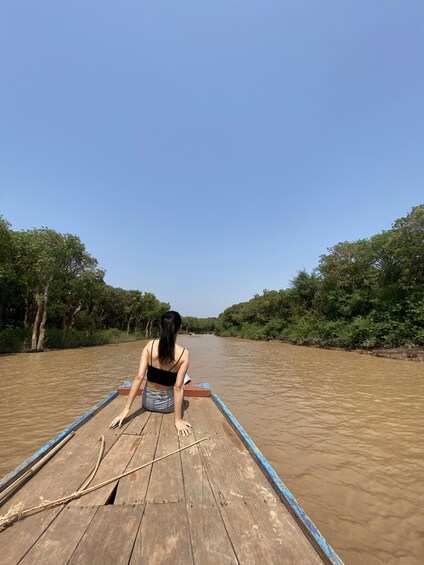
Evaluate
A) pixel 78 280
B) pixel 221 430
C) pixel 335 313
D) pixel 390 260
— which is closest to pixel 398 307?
pixel 390 260

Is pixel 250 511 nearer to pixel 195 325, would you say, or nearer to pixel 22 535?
pixel 22 535

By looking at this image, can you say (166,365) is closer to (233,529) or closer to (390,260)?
(233,529)

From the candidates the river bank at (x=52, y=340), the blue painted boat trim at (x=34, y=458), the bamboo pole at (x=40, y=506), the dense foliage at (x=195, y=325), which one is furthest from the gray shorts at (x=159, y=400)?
the dense foliage at (x=195, y=325)

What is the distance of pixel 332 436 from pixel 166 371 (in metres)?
3.54

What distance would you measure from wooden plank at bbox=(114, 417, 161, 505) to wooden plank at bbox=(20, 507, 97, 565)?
0.75ft

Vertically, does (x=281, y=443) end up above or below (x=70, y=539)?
below

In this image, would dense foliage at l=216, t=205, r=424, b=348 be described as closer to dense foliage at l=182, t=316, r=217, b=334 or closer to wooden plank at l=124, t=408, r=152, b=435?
wooden plank at l=124, t=408, r=152, b=435

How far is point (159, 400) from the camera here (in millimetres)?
3766

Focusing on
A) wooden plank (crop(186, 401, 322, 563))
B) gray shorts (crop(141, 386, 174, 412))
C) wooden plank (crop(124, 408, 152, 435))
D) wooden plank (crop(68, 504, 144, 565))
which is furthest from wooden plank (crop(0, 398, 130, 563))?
wooden plank (crop(186, 401, 322, 563))

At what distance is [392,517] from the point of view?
3061 millimetres

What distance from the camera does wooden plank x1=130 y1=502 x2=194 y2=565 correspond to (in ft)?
4.91

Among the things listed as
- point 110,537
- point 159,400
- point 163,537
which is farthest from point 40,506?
point 159,400

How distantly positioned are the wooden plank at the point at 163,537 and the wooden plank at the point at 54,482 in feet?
1.83

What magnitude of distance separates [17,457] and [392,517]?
15.6ft
